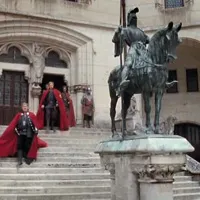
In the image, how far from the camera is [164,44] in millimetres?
5684

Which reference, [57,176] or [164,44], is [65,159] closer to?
[57,176]

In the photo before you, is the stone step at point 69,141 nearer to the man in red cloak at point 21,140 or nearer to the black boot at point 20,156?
the man in red cloak at point 21,140

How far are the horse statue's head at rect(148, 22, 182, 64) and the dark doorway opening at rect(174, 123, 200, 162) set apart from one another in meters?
13.7

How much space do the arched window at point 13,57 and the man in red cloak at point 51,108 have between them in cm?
343

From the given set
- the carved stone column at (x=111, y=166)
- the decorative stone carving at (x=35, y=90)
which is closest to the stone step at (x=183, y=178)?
the carved stone column at (x=111, y=166)

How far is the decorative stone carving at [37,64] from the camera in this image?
15.9 m

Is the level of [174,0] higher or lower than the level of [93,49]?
higher

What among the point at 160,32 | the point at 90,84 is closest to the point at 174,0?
the point at 90,84

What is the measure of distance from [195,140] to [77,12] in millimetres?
8478

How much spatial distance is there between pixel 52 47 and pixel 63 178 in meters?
8.78

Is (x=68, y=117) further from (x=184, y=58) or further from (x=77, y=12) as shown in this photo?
(x=184, y=58)

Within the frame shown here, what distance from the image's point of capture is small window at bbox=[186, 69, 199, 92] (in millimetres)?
19219

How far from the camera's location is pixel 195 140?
1875 centimetres

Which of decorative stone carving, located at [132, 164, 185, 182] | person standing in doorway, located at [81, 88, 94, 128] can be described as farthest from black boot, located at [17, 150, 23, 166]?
person standing in doorway, located at [81, 88, 94, 128]
